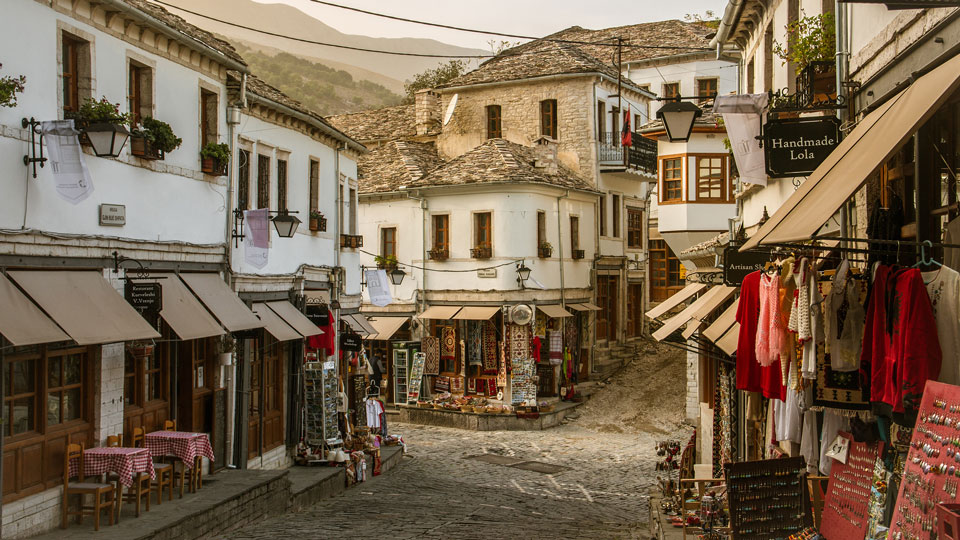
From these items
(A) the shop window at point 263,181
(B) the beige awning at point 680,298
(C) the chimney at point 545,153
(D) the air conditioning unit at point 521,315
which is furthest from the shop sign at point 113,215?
(C) the chimney at point 545,153

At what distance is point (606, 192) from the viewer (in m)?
32.4

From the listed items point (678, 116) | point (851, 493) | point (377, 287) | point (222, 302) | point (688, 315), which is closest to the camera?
point (851, 493)

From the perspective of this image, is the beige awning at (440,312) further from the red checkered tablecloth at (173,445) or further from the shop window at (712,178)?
the red checkered tablecloth at (173,445)

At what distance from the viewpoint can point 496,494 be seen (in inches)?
675

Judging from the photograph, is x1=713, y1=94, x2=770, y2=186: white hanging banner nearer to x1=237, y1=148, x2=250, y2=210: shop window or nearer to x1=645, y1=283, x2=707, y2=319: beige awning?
x1=645, y1=283, x2=707, y2=319: beige awning

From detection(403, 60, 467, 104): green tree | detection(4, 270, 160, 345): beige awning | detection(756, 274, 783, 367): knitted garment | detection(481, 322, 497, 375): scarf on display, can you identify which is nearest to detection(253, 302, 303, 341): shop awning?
detection(4, 270, 160, 345): beige awning

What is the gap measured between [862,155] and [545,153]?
2567 cm

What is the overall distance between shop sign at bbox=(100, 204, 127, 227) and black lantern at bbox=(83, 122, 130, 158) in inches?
38.6

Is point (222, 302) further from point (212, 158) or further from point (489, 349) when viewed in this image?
point (489, 349)

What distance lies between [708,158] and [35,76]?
1476 cm

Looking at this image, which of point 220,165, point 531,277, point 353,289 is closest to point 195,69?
point 220,165

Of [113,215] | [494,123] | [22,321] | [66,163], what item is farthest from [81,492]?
[494,123]

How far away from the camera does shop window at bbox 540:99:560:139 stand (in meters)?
32.4

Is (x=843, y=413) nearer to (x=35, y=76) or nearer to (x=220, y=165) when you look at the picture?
(x=35, y=76)
